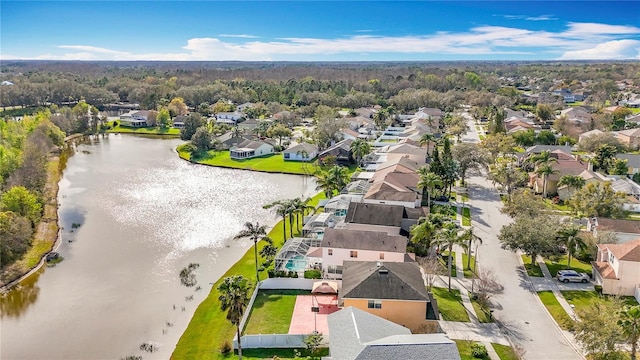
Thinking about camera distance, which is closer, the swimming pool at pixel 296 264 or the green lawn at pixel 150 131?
the swimming pool at pixel 296 264

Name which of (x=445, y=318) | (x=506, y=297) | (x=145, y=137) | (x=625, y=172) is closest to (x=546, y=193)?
(x=625, y=172)

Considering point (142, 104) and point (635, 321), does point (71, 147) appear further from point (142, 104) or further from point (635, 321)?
point (635, 321)

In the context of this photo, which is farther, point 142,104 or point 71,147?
point 142,104

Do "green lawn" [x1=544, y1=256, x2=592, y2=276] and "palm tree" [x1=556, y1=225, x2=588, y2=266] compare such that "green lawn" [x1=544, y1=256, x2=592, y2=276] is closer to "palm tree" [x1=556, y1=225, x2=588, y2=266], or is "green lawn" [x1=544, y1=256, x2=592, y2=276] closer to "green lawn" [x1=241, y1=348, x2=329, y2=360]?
"palm tree" [x1=556, y1=225, x2=588, y2=266]

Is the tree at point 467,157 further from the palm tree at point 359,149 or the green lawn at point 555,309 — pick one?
the green lawn at point 555,309

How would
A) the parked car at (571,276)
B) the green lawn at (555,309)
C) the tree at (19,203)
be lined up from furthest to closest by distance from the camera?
the tree at (19,203) < the parked car at (571,276) < the green lawn at (555,309)

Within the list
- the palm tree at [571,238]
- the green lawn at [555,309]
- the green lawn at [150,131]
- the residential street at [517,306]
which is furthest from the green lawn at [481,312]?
the green lawn at [150,131]

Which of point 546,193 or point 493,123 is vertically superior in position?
point 493,123

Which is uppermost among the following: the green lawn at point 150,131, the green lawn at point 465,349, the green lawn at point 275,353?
the green lawn at point 150,131
